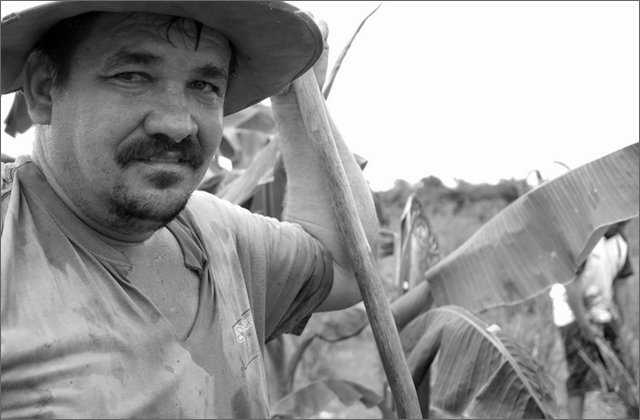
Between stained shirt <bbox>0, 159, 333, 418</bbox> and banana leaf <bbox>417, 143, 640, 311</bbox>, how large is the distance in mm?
1725

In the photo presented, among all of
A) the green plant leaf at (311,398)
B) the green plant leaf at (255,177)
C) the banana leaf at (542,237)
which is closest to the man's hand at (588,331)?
the green plant leaf at (311,398)

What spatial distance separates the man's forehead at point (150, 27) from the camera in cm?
171

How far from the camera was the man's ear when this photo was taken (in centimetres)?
179

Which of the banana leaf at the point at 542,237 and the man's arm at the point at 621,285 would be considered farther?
the man's arm at the point at 621,285

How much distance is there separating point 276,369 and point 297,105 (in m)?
3.38

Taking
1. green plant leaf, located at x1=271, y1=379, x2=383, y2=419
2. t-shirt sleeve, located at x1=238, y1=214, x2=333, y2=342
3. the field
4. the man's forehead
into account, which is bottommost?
the field

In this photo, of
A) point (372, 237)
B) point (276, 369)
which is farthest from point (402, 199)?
point (372, 237)

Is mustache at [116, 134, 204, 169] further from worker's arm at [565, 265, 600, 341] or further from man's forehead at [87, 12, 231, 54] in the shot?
worker's arm at [565, 265, 600, 341]

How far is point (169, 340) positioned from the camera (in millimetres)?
1689

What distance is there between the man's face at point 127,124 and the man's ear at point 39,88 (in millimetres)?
39

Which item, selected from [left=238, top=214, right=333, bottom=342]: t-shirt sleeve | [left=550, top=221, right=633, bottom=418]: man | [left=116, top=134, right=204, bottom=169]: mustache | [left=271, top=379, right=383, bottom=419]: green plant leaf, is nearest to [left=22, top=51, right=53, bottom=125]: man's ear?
[left=116, top=134, right=204, bottom=169]: mustache

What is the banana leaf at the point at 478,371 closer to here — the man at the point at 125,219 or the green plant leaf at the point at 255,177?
the green plant leaf at the point at 255,177

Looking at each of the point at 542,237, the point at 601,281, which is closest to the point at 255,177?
the point at 542,237

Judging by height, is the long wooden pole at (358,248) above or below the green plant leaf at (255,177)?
above
